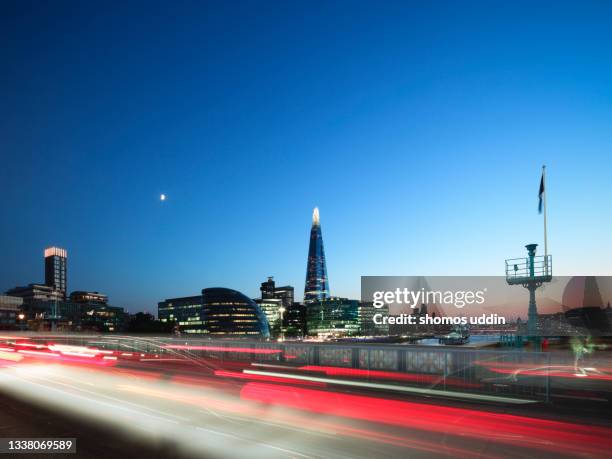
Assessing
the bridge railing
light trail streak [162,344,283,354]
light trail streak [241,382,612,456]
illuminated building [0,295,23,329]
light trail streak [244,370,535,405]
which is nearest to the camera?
light trail streak [241,382,612,456]

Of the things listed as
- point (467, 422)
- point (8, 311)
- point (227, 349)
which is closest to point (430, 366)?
point (467, 422)

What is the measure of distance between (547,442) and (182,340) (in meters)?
23.8

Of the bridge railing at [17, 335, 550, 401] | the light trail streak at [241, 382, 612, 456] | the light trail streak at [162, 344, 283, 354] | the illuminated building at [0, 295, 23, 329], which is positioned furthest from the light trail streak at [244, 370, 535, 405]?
the illuminated building at [0, 295, 23, 329]

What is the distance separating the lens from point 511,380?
17.1 meters

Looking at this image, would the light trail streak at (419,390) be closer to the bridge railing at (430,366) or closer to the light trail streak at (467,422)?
the bridge railing at (430,366)

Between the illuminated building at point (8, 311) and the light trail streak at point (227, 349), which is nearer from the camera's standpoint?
the light trail streak at point (227, 349)

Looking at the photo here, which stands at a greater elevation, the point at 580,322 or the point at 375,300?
the point at 375,300

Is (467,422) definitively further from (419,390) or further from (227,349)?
(227,349)

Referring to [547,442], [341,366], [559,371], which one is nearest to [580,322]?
[559,371]

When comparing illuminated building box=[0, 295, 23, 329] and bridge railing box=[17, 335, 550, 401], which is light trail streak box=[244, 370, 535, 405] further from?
illuminated building box=[0, 295, 23, 329]

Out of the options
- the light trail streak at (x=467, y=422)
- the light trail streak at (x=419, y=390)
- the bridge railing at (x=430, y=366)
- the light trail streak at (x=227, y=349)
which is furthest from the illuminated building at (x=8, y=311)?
the light trail streak at (x=467, y=422)

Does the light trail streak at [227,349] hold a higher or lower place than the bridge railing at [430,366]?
lower

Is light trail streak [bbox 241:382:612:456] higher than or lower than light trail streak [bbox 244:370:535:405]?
higher

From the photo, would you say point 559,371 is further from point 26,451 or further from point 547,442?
point 26,451
